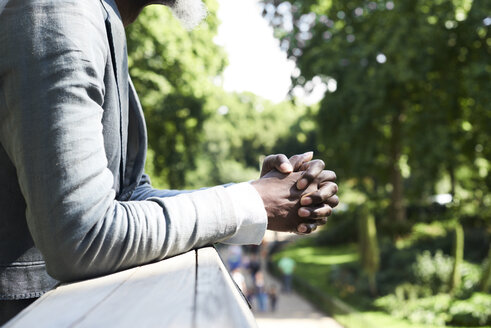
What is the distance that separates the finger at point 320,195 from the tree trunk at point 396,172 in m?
16.0

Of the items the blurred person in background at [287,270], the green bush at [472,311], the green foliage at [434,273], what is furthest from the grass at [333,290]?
the green foliage at [434,273]

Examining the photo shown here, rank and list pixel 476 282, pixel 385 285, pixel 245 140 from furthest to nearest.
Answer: pixel 245 140 < pixel 385 285 < pixel 476 282

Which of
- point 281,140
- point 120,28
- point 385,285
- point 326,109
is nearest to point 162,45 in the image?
point 326,109

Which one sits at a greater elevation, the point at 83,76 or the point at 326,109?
the point at 83,76

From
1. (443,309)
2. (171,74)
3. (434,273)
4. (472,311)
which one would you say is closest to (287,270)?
(434,273)

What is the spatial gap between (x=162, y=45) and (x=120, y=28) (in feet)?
43.8

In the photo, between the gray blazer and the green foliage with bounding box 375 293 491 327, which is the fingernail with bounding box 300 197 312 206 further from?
the green foliage with bounding box 375 293 491 327

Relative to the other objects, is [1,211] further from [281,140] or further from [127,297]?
[281,140]

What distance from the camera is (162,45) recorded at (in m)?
14.1

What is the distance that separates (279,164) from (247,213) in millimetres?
210

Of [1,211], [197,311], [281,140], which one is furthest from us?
[281,140]

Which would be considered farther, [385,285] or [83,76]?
[385,285]

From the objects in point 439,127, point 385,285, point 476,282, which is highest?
point 439,127

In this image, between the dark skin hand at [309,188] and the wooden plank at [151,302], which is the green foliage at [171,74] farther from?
the wooden plank at [151,302]
